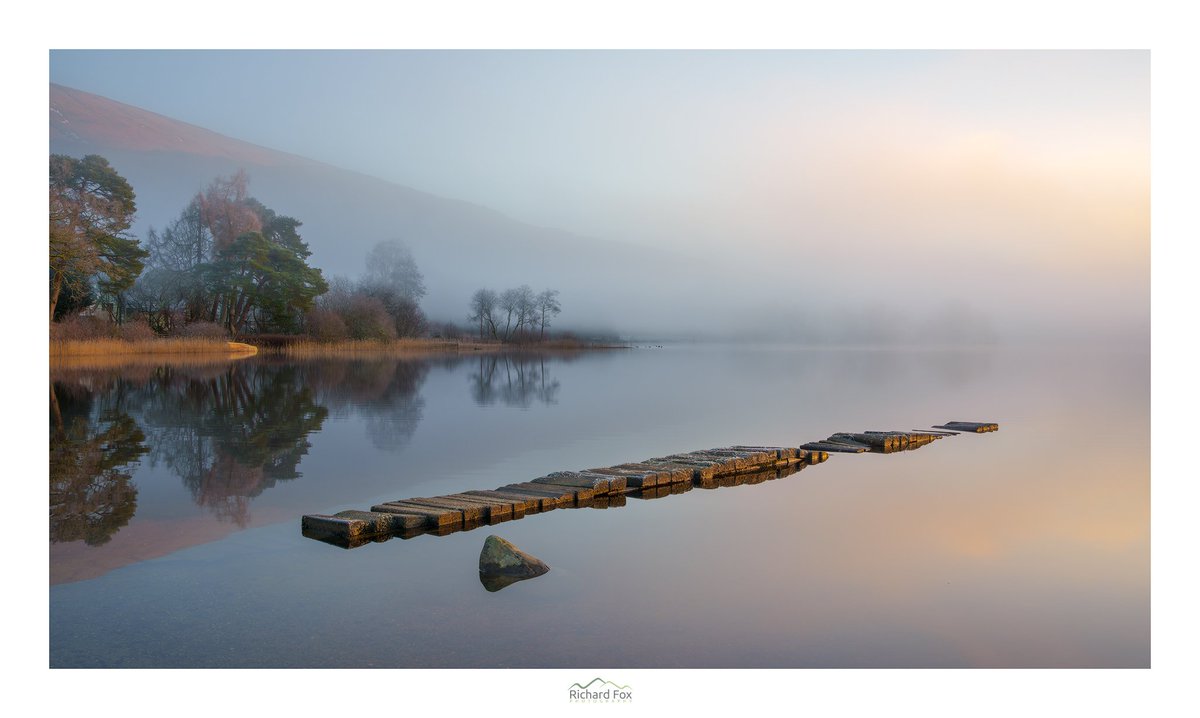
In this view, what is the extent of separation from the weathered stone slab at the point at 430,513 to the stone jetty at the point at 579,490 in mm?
A: 11

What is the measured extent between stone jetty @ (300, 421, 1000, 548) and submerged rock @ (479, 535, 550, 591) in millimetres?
1667

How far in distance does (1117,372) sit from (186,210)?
6347 cm

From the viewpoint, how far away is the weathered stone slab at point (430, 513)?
898 cm

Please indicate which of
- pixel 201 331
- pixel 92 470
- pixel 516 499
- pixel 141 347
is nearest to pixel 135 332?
pixel 141 347

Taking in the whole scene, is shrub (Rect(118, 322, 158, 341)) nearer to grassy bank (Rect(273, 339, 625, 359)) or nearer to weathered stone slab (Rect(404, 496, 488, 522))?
grassy bank (Rect(273, 339, 625, 359))

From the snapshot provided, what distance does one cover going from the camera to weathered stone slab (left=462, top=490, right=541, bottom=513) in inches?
392

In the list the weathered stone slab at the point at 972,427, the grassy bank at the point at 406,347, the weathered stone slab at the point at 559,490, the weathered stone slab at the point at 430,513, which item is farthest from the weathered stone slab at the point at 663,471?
the grassy bank at the point at 406,347

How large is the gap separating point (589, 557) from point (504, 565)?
115 centimetres

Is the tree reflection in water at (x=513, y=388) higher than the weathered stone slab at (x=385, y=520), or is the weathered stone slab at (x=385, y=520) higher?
the tree reflection in water at (x=513, y=388)

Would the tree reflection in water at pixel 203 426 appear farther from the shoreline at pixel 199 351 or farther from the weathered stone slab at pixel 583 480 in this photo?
the shoreline at pixel 199 351

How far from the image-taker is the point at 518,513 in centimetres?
985

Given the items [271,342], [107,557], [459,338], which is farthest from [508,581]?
[459,338]

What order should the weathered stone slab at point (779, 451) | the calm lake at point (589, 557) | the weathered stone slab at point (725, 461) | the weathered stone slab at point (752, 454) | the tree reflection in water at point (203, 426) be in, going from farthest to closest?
1. the weathered stone slab at point (779, 451)
2. the weathered stone slab at point (752, 454)
3. the weathered stone slab at point (725, 461)
4. the tree reflection in water at point (203, 426)
5. the calm lake at point (589, 557)

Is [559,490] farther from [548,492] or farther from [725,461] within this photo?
[725,461]
